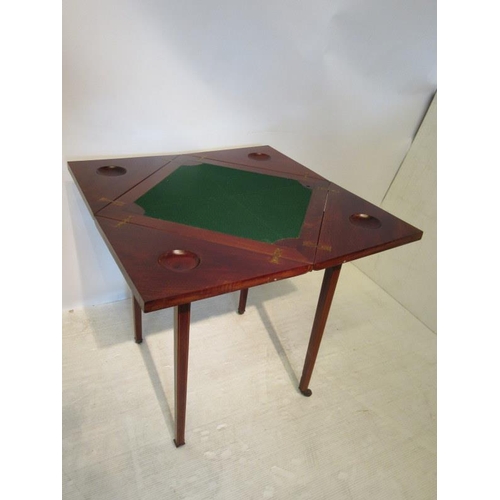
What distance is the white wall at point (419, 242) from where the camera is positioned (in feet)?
7.29

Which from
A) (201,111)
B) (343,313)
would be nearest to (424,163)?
(343,313)

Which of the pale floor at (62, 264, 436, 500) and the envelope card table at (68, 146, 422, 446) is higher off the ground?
the envelope card table at (68, 146, 422, 446)

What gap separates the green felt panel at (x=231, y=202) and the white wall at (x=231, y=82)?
32 cm

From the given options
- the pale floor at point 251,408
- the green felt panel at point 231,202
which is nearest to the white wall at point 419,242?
the pale floor at point 251,408

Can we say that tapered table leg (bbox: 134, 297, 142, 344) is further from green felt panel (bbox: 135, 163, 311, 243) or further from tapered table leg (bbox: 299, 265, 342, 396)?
tapered table leg (bbox: 299, 265, 342, 396)

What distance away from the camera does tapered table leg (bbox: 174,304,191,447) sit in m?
1.13

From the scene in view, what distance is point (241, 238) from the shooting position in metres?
1.20

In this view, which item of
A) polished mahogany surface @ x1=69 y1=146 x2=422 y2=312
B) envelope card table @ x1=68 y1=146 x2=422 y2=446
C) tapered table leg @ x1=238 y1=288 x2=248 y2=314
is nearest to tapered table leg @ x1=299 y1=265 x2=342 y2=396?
envelope card table @ x1=68 y1=146 x2=422 y2=446

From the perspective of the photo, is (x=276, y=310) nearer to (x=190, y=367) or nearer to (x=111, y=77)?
(x=190, y=367)

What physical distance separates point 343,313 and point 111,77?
1584 mm

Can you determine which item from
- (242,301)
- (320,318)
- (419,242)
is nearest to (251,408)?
(320,318)

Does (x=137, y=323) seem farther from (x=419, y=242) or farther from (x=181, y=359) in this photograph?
(x=419, y=242)

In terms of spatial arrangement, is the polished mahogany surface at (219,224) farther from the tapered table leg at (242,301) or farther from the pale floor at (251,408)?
the pale floor at (251,408)

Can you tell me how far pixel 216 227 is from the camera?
1.25 metres
